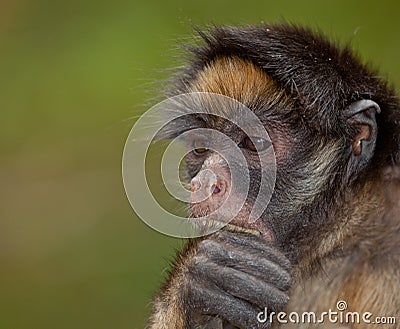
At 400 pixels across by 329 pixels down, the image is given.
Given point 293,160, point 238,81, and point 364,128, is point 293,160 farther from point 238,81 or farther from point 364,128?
point 238,81

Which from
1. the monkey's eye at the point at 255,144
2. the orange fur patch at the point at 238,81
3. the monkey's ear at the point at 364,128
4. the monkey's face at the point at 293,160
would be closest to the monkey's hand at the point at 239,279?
the monkey's face at the point at 293,160

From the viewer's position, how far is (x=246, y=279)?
11.7ft

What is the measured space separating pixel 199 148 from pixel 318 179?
60cm

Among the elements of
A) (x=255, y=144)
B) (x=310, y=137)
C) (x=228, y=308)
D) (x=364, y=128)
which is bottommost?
(x=228, y=308)

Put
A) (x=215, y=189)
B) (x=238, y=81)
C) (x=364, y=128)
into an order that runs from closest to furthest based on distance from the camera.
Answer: (x=215, y=189), (x=364, y=128), (x=238, y=81)

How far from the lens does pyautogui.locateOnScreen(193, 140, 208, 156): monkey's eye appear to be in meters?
4.08

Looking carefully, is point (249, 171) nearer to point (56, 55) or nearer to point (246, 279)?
point (246, 279)

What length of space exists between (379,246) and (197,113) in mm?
1085

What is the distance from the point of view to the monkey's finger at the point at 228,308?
358 cm

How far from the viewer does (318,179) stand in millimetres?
3920

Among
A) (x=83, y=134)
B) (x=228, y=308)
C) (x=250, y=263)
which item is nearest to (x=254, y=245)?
(x=250, y=263)

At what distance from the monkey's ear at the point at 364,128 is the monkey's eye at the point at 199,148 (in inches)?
27.4

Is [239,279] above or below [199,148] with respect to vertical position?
below

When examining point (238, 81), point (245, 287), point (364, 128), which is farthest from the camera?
point (238, 81)
